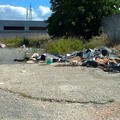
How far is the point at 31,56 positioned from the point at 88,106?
534 inches

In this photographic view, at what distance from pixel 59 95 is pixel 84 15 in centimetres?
2416

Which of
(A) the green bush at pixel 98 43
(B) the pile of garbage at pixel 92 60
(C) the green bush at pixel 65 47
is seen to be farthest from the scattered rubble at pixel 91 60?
(A) the green bush at pixel 98 43

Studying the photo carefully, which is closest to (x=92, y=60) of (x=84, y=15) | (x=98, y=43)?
(x=98, y=43)

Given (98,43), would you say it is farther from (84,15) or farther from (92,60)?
(92,60)

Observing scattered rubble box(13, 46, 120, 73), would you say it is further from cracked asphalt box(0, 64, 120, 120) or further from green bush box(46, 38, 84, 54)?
green bush box(46, 38, 84, 54)

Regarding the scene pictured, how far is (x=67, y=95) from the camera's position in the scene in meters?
10.1

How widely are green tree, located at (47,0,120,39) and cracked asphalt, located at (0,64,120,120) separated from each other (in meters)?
18.7

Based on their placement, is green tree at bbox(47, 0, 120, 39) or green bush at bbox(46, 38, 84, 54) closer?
green bush at bbox(46, 38, 84, 54)

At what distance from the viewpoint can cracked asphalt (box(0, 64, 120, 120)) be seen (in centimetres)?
810

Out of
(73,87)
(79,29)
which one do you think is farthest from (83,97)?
(79,29)

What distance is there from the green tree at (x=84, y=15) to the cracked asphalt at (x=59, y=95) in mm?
18652

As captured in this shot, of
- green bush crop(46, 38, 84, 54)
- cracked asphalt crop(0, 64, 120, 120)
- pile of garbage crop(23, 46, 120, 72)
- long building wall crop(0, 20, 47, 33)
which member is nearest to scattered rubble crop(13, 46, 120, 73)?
pile of garbage crop(23, 46, 120, 72)

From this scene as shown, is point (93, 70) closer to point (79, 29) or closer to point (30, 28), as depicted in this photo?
point (79, 29)

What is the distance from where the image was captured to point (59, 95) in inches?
398
